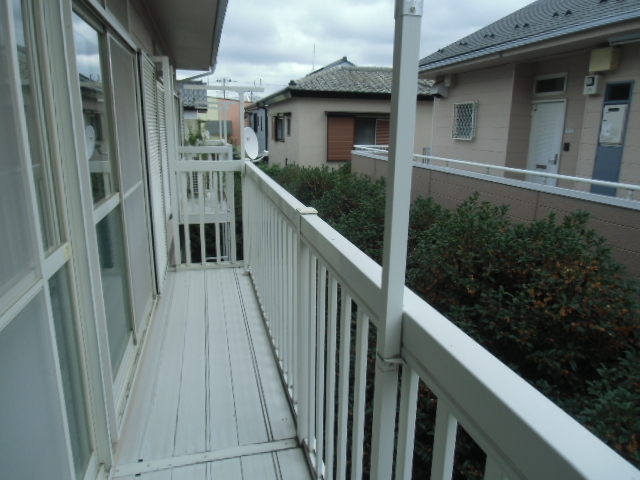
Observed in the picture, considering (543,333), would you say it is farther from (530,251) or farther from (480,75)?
(480,75)

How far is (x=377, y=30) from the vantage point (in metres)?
0.90

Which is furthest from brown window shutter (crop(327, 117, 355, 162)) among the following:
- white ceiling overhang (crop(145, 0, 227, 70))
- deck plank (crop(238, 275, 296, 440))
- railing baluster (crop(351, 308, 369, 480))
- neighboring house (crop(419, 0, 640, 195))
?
railing baluster (crop(351, 308, 369, 480))

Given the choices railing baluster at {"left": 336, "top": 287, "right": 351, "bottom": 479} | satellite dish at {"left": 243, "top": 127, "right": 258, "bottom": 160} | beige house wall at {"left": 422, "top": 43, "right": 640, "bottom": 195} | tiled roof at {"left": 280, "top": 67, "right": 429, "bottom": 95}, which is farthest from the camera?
tiled roof at {"left": 280, "top": 67, "right": 429, "bottom": 95}

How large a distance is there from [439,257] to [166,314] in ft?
5.88

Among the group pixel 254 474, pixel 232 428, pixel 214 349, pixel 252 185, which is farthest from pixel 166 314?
pixel 254 474

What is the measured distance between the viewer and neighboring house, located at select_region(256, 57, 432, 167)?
13.6 metres

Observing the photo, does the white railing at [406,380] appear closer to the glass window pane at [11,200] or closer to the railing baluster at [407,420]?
the railing baluster at [407,420]

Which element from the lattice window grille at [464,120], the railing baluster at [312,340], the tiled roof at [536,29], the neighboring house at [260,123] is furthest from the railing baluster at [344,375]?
the neighboring house at [260,123]

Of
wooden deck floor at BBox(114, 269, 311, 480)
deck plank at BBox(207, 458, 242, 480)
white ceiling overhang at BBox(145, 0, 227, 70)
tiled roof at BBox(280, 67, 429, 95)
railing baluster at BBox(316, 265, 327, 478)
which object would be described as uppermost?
tiled roof at BBox(280, 67, 429, 95)

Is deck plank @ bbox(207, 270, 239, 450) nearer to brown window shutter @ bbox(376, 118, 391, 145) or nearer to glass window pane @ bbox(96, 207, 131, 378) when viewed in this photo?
glass window pane @ bbox(96, 207, 131, 378)

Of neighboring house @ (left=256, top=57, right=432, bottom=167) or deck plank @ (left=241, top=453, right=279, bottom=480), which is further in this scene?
neighboring house @ (left=256, top=57, right=432, bottom=167)

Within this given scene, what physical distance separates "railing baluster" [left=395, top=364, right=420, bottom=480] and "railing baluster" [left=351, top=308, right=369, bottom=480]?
21 cm

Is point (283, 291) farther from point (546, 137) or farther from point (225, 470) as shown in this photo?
point (546, 137)

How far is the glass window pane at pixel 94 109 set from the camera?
5.52 ft
